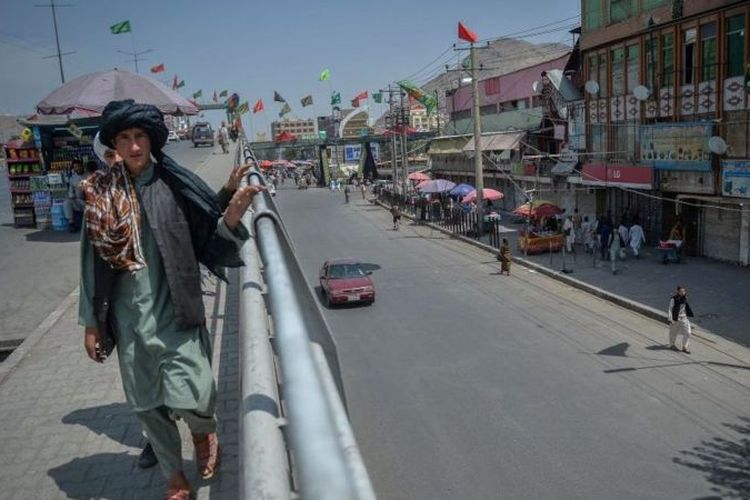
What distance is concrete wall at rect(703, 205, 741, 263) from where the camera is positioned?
20.3 metres

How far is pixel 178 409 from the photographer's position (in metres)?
2.84

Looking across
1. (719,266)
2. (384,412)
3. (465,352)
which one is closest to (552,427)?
(384,412)

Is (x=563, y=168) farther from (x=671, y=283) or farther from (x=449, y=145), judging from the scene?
(x=449, y=145)

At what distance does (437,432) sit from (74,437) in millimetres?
5799

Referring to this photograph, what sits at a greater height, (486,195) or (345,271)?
(486,195)

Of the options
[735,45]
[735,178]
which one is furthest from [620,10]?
[735,178]

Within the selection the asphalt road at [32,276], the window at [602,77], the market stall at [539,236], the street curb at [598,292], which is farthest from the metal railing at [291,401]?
the window at [602,77]

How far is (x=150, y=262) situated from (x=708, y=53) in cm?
2179

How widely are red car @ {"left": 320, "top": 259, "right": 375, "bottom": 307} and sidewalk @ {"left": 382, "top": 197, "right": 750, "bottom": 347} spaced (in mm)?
6581

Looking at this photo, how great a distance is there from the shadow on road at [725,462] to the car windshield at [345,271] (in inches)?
421

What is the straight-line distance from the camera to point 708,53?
2023 cm

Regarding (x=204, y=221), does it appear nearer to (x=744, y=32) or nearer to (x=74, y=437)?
(x=74, y=437)

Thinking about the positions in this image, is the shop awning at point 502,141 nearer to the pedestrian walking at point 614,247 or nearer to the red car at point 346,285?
the pedestrian walking at point 614,247

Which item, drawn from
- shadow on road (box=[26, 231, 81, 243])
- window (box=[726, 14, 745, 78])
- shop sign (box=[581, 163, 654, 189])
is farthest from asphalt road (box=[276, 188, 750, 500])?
window (box=[726, 14, 745, 78])
